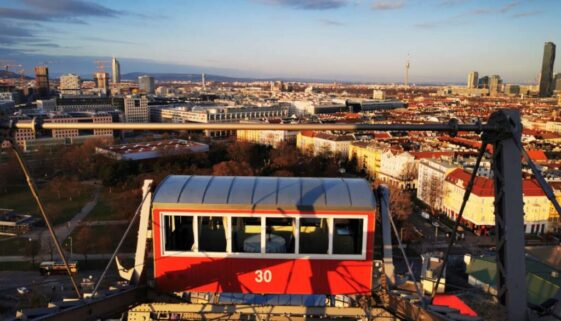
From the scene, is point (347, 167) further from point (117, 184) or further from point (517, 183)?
point (517, 183)

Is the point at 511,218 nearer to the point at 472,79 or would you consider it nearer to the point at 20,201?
the point at 20,201

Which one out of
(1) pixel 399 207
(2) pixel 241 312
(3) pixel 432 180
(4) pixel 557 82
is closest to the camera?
(2) pixel 241 312

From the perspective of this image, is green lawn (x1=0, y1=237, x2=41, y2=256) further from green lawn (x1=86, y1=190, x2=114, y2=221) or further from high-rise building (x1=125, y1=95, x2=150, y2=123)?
high-rise building (x1=125, y1=95, x2=150, y2=123)

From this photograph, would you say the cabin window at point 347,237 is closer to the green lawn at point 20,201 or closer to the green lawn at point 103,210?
the green lawn at point 103,210

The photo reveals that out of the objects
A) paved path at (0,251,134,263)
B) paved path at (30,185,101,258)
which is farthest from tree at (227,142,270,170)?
paved path at (0,251,134,263)

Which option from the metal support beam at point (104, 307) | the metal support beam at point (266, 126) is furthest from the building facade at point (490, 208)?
the metal support beam at point (104, 307)

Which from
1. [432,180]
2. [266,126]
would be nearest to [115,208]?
[432,180]

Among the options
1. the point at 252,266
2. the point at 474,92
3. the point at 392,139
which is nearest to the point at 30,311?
the point at 252,266
